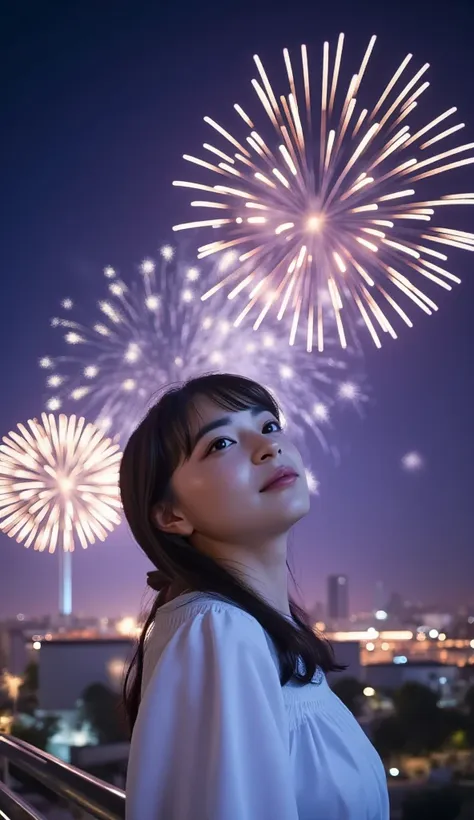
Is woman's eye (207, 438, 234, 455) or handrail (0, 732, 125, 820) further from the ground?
woman's eye (207, 438, 234, 455)

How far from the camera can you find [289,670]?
753mm

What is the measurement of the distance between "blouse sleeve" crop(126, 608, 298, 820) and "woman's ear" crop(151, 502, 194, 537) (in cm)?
20

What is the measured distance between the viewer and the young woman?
0.60 meters

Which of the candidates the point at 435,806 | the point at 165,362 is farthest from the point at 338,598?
the point at 165,362

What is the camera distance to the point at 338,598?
1944cm

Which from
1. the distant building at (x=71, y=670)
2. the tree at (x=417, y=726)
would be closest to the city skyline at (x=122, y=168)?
the distant building at (x=71, y=670)

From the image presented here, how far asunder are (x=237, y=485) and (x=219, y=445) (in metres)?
0.05

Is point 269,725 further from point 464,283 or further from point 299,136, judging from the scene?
point 464,283

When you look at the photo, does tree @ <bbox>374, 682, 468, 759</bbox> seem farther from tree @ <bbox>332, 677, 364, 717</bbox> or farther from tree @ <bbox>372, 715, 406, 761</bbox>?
tree @ <bbox>332, 677, 364, 717</bbox>

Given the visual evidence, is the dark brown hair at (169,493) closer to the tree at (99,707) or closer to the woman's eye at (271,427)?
the woman's eye at (271,427)

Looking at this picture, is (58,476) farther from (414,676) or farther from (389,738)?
(389,738)

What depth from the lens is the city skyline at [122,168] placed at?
708cm

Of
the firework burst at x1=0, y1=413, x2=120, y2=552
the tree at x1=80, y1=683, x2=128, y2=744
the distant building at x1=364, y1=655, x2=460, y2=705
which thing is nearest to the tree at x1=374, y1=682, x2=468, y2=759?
the distant building at x1=364, y1=655, x2=460, y2=705

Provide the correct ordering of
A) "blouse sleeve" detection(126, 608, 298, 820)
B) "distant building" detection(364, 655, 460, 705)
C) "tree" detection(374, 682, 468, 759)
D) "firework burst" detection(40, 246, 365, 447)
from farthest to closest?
"distant building" detection(364, 655, 460, 705) < "tree" detection(374, 682, 468, 759) < "firework burst" detection(40, 246, 365, 447) < "blouse sleeve" detection(126, 608, 298, 820)
